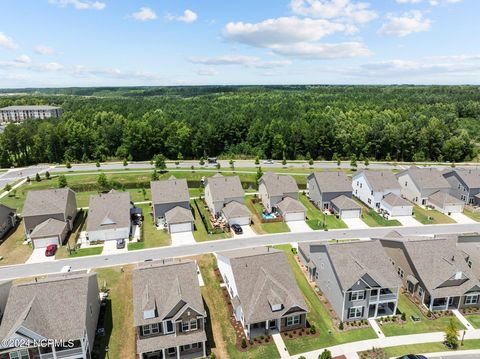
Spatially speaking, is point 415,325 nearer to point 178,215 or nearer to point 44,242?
point 178,215

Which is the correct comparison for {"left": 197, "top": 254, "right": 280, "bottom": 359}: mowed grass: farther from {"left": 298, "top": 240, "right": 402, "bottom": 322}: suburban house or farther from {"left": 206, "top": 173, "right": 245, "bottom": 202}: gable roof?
{"left": 206, "top": 173, "right": 245, "bottom": 202}: gable roof

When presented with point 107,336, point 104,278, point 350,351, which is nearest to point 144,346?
point 107,336

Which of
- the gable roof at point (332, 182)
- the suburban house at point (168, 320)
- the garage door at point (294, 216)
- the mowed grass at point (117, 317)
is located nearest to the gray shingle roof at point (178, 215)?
the mowed grass at point (117, 317)

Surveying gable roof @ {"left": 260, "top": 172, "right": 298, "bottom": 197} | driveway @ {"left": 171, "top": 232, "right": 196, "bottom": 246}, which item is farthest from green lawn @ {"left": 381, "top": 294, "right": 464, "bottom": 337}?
gable roof @ {"left": 260, "top": 172, "right": 298, "bottom": 197}

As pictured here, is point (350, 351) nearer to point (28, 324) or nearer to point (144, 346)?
point (144, 346)

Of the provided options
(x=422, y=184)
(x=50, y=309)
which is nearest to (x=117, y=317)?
(x=50, y=309)

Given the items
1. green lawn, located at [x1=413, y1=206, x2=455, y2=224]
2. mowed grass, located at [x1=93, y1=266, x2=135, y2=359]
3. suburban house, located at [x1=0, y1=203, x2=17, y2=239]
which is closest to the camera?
mowed grass, located at [x1=93, y1=266, x2=135, y2=359]

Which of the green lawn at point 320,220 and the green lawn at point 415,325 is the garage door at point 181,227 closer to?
the green lawn at point 320,220
